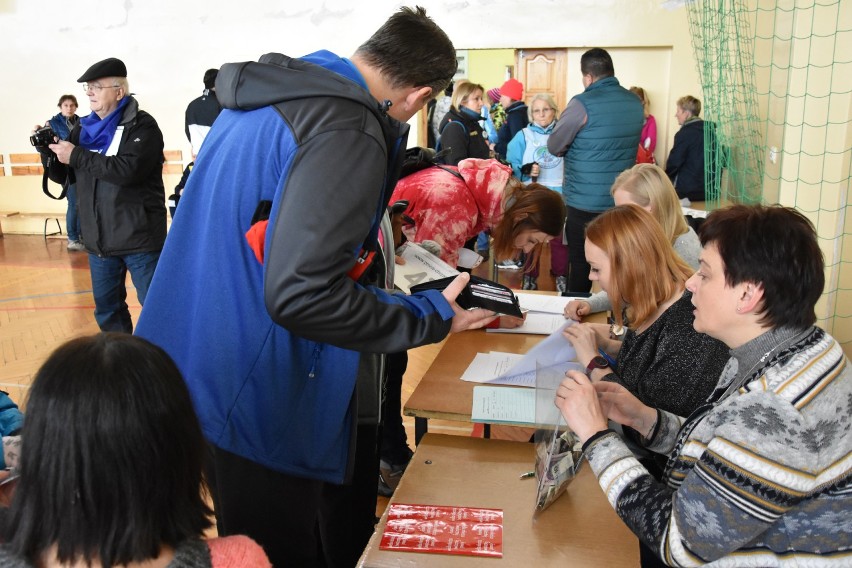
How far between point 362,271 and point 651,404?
0.92 metres

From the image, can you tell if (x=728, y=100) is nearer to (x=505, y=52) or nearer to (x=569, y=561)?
(x=505, y=52)

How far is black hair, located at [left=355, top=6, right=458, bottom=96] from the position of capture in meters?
1.53

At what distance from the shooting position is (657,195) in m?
2.93

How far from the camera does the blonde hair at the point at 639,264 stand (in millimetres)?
2121

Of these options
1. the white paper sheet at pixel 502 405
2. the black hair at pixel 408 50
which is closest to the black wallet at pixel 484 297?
the white paper sheet at pixel 502 405

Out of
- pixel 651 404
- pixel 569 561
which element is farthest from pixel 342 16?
pixel 569 561

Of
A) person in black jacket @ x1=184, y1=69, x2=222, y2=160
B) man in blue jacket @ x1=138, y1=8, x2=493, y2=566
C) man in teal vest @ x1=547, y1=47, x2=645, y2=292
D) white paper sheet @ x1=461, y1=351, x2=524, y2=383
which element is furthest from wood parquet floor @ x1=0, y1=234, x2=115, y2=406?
man in teal vest @ x1=547, y1=47, x2=645, y2=292

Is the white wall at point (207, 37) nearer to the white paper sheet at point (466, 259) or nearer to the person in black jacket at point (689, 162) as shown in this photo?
the person in black jacket at point (689, 162)

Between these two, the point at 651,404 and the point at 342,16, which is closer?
the point at 651,404

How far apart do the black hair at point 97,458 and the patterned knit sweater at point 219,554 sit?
4 centimetres

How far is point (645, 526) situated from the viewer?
120 centimetres

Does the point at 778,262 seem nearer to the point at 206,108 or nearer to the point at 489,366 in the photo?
the point at 489,366

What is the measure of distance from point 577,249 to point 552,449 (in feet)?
11.2

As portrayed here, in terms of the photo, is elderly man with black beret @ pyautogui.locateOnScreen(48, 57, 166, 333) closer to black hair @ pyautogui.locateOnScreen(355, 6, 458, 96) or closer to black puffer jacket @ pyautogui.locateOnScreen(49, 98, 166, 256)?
black puffer jacket @ pyautogui.locateOnScreen(49, 98, 166, 256)
